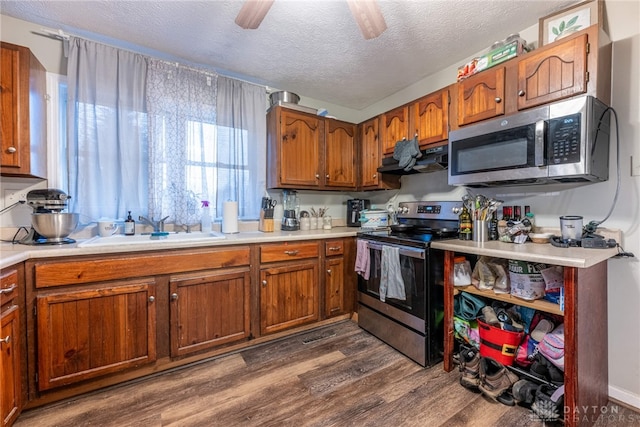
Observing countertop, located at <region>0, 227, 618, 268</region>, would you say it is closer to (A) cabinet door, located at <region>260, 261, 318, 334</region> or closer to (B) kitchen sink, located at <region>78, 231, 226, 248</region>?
(B) kitchen sink, located at <region>78, 231, 226, 248</region>

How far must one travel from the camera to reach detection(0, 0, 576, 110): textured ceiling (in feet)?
5.58

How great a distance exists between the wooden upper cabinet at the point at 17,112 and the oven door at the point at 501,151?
2856mm

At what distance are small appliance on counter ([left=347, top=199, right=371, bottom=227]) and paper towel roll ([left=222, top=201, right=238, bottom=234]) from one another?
4.57ft

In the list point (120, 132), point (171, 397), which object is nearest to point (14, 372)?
point (171, 397)

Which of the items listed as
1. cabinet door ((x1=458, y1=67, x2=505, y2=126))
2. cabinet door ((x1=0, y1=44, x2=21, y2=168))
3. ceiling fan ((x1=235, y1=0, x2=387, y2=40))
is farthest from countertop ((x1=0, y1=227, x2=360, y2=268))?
cabinet door ((x1=458, y1=67, x2=505, y2=126))

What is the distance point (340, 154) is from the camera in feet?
9.80

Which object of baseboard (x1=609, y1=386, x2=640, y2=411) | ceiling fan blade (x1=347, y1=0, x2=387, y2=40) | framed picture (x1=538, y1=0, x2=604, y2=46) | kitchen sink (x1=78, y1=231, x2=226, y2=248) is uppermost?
Result: framed picture (x1=538, y1=0, x2=604, y2=46)

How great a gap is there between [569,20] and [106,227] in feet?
11.2

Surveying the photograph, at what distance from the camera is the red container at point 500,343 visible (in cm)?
160

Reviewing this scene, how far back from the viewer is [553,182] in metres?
1.75

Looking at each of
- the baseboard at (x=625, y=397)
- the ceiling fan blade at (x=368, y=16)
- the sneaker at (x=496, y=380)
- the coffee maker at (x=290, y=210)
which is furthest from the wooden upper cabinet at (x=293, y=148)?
the baseboard at (x=625, y=397)

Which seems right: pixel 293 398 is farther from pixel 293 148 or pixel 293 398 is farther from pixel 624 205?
pixel 624 205

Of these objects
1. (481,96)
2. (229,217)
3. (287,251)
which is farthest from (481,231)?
(229,217)

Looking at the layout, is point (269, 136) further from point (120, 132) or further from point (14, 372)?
point (14, 372)
